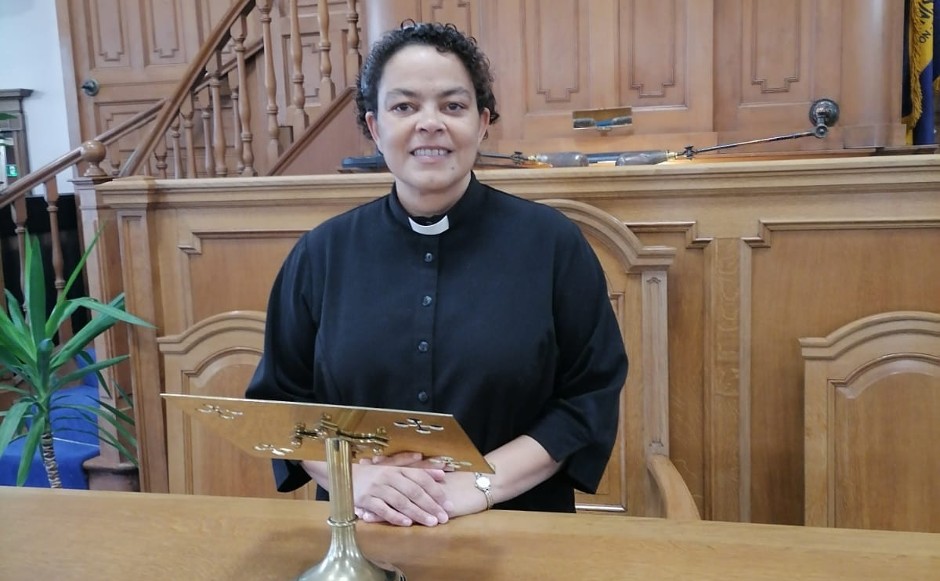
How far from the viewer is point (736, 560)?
0.88 m

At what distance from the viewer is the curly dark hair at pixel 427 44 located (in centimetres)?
118

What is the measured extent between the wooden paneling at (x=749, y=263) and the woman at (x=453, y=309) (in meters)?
0.62

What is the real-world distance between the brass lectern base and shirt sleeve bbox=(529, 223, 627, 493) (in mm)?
425

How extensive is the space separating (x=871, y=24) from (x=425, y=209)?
7.79 feet

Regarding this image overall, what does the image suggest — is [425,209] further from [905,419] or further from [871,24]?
[871,24]

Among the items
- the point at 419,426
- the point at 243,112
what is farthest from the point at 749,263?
the point at 243,112

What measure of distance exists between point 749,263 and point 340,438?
4.28ft

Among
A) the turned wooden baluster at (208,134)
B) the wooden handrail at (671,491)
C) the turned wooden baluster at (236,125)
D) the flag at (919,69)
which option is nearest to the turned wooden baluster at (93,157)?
the turned wooden baluster at (208,134)

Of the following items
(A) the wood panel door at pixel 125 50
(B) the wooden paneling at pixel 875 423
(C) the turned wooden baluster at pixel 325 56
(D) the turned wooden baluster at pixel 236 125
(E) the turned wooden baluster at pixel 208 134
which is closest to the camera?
(B) the wooden paneling at pixel 875 423

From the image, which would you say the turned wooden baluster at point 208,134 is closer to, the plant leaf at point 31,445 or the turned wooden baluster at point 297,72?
the turned wooden baluster at point 297,72

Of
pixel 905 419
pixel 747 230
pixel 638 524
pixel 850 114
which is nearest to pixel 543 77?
pixel 850 114

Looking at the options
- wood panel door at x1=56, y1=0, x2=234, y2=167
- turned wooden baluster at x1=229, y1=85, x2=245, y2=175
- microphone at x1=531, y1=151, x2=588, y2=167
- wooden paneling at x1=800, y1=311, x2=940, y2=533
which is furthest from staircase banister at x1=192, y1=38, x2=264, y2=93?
wooden paneling at x1=800, y1=311, x2=940, y2=533

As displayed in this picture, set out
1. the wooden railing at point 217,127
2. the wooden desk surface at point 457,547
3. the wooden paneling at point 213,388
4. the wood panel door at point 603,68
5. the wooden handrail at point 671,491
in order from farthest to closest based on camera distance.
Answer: the wood panel door at point 603,68
the wooden railing at point 217,127
the wooden paneling at point 213,388
the wooden handrail at point 671,491
the wooden desk surface at point 457,547

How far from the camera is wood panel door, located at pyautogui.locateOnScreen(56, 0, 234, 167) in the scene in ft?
18.5
